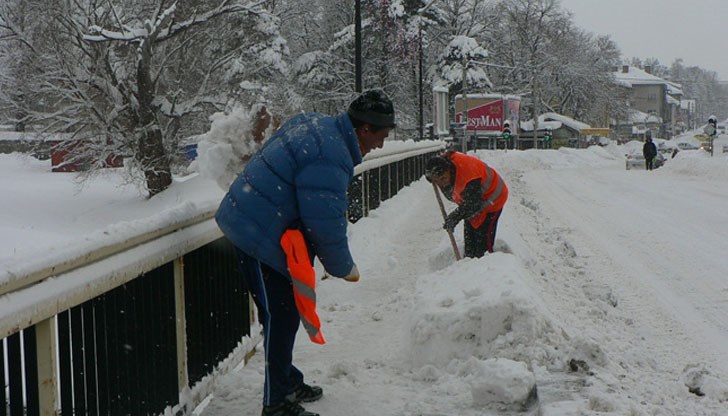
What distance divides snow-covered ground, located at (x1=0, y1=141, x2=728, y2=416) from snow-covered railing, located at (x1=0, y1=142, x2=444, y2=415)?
13 centimetres

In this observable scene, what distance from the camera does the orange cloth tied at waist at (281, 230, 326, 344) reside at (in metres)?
3.55

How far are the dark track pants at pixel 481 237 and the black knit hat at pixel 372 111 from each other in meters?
3.82

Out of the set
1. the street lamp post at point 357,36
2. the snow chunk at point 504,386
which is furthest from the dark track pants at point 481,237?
the street lamp post at point 357,36

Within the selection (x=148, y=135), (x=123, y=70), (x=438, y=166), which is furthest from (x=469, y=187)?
(x=123, y=70)

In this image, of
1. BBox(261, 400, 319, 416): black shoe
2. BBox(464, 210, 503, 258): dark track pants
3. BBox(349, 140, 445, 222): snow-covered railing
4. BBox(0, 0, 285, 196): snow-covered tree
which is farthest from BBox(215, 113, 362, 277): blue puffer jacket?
BBox(0, 0, 285, 196): snow-covered tree

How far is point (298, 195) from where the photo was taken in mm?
3502

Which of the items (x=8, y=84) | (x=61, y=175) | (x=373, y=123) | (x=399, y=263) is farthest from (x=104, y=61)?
(x=373, y=123)

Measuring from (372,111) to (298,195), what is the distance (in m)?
0.59

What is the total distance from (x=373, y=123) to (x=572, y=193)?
17.0 m

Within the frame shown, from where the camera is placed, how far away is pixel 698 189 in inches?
815

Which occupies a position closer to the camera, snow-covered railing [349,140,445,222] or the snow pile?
the snow pile

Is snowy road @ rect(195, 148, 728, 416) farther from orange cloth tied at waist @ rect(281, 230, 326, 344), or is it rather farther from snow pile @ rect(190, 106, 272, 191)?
snow pile @ rect(190, 106, 272, 191)

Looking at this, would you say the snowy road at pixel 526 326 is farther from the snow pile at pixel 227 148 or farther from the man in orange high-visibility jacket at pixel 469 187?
the snow pile at pixel 227 148

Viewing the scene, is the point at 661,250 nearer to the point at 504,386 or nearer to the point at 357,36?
the point at 504,386
